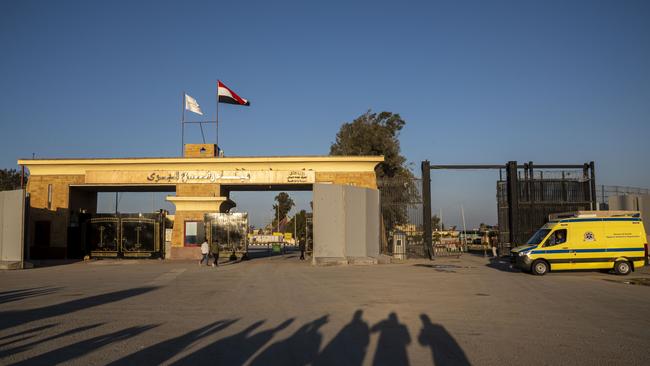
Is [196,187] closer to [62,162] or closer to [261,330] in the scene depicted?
[62,162]

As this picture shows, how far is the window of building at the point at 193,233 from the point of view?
35375 millimetres

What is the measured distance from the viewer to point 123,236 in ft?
118

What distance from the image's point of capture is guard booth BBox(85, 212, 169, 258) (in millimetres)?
A: 36031

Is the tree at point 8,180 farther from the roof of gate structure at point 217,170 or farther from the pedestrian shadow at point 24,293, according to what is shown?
the pedestrian shadow at point 24,293

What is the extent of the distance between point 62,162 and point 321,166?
53.9 ft

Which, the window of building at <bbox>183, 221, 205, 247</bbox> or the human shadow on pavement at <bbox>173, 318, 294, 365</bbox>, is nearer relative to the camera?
the human shadow on pavement at <bbox>173, 318, 294, 365</bbox>

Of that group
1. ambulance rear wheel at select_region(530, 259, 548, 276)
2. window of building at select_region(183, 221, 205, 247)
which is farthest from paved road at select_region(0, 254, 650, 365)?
window of building at select_region(183, 221, 205, 247)

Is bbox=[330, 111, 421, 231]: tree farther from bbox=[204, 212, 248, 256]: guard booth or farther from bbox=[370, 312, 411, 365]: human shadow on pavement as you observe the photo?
bbox=[370, 312, 411, 365]: human shadow on pavement

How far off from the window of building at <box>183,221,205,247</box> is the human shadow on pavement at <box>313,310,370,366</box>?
25277 mm

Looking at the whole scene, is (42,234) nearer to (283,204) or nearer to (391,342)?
(391,342)

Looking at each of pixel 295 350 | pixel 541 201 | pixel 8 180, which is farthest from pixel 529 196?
pixel 8 180

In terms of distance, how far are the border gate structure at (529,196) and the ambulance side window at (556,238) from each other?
8263mm

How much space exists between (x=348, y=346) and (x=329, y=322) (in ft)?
7.64

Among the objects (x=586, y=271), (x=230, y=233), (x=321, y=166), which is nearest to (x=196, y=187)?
Answer: (x=230, y=233)
